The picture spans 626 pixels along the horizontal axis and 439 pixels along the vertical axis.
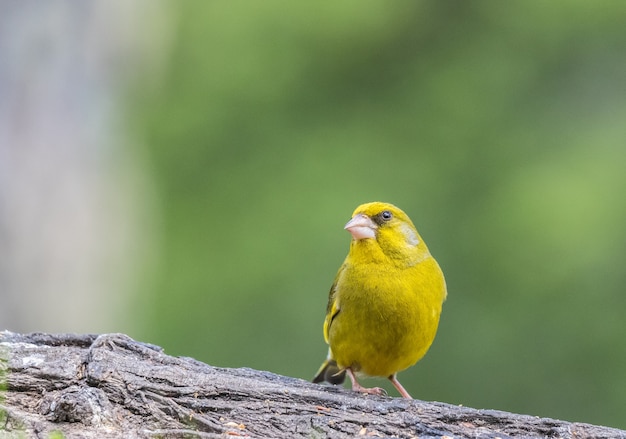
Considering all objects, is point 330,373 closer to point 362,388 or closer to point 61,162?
point 362,388

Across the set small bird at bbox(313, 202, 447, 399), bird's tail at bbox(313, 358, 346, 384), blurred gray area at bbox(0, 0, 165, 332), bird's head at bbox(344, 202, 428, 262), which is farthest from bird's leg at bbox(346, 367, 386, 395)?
blurred gray area at bbox(0, 0, 165, 332)

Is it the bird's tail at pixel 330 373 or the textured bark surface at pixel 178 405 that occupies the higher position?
the bird's tail at pixel 330 373

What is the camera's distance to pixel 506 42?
1195 cm

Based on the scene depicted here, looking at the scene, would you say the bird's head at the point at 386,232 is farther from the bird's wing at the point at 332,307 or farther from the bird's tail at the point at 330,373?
the bird's tail at the point at 330,373

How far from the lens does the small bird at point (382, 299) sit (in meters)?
5.45

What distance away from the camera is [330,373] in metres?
6.48


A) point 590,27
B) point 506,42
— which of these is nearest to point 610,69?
point 590,27

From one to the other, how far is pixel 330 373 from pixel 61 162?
3.98 m

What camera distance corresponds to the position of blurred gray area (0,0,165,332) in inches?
340

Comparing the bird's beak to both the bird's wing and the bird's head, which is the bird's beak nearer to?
the bird's head

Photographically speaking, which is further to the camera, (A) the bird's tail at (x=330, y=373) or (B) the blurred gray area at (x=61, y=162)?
(B) the blurred gray area at (x=61, y=162)

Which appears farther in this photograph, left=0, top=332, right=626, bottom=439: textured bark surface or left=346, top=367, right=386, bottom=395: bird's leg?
left=346, top=367, right=386, bottom=395: bird's leg

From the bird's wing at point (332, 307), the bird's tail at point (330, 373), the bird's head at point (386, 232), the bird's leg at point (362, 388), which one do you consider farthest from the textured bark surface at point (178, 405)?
the bird's tail at point (330, 373)

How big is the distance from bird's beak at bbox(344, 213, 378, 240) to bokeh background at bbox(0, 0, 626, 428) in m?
3.89
